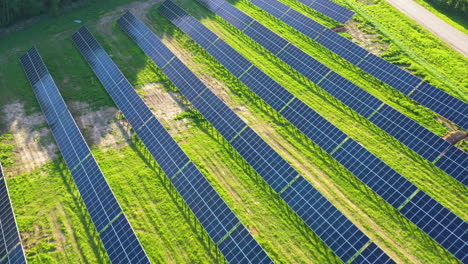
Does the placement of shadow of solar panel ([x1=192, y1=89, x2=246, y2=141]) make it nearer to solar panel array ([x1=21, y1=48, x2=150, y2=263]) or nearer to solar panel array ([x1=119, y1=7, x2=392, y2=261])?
solar panel array ([x1=119, y1=7, x2=392, y2=261])

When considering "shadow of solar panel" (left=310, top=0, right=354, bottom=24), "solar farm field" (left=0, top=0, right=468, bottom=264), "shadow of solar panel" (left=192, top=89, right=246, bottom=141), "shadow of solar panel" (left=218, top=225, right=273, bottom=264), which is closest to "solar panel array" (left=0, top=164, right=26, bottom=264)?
"solar farm field" (left=0, top=0, right=468, bottom=264)

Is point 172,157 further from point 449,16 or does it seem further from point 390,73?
point 449,16

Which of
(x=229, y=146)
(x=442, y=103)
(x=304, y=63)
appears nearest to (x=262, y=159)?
(x=229, y=146)

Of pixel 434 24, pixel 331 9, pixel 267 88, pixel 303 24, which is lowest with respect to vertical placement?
pixel 267 88

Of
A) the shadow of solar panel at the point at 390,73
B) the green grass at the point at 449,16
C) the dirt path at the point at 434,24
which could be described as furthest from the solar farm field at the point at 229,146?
the green grass at the point at 449,16

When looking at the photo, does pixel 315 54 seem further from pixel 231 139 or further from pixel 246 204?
pixel 246 204

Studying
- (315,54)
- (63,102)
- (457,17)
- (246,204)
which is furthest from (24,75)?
(457,17)
